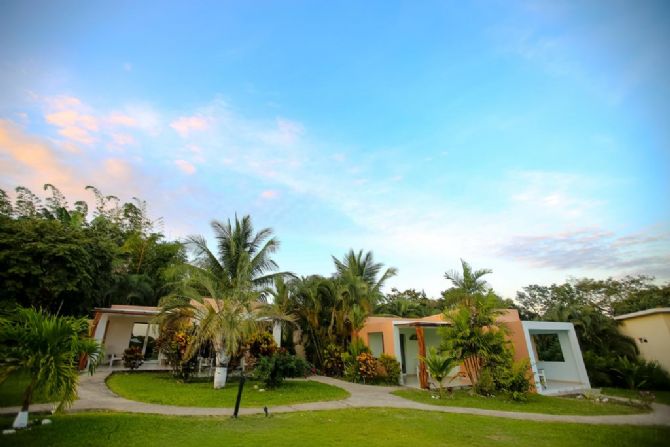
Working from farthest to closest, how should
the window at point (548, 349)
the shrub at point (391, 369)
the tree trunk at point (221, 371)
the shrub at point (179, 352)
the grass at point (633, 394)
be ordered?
the window at point (548, 349) → the shrub at point (391, 369) → the shrub at point (179, 352) → the grass at point (633, 394) → the tree trunk at point (221, 371)

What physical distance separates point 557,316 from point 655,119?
15223mm

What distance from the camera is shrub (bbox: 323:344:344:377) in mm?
16125

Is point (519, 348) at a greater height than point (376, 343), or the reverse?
point (376, 343)

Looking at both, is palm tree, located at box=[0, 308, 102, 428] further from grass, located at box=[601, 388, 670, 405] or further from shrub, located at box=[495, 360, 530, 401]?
grass, located at box=[601, 388, 670, 405]

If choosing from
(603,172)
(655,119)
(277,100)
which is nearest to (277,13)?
(277,100)

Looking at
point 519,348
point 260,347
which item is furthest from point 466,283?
point 260,347

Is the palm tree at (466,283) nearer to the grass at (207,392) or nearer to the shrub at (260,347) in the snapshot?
the grass at (207,392)

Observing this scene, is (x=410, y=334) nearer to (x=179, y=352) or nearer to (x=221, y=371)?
(x=221, y=371)

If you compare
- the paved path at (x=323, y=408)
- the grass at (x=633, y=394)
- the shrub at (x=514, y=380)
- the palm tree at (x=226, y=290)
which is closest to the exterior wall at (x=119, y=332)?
the palm tree at (x=226, y=290)

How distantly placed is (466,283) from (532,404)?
4684 mm

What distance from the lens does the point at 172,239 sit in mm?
26750

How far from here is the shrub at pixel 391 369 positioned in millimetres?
13961

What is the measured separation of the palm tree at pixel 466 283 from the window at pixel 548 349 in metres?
9.08

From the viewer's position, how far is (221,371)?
36.4 ft
